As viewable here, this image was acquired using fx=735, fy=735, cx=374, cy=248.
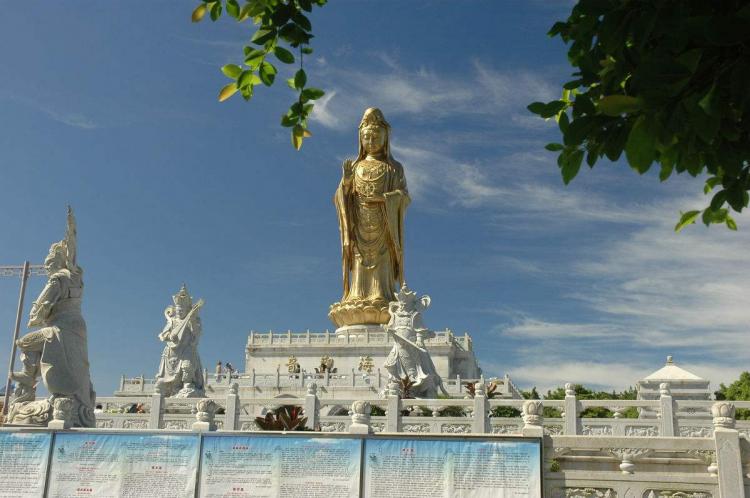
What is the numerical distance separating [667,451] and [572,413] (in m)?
5.99

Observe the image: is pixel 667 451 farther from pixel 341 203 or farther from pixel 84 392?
pixel 341 203

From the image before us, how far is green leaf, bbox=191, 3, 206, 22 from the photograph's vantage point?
453cm

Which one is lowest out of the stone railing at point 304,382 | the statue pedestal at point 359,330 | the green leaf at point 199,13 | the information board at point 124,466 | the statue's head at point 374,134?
the information board at point 124,466

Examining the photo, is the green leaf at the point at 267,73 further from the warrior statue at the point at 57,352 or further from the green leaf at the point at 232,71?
the warrior statue at the point at 57,352

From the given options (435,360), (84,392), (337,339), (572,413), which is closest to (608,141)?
(84,392)

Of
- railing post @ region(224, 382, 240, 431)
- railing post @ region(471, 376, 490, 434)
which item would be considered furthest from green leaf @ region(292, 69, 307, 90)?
railing post @ region(224, 382, 240, 431)

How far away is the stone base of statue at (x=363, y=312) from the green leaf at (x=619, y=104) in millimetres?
28672

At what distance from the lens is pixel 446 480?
762 cm

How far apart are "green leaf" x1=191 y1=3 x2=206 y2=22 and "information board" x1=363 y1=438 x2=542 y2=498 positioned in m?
4.96

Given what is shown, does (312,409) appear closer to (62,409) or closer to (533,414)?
(62,409)

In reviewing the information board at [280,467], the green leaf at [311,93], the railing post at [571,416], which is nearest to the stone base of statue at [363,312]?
the railing post at [571,416]

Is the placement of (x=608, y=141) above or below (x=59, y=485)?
above

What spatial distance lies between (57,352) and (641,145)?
31.1ft

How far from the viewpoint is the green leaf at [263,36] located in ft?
14.5
